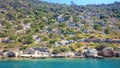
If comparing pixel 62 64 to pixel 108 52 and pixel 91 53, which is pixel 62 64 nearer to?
pixel 91 53

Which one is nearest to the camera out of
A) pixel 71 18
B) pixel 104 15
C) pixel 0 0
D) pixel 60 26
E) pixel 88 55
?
pixel 88 55

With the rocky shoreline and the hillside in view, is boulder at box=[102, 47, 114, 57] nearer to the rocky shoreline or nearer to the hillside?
the rocky shoreline

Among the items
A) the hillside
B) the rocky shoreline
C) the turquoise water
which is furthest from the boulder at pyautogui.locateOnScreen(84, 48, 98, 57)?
the turquoise water

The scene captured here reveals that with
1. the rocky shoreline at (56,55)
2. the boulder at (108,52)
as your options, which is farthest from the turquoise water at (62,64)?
the boulder at (108,52)

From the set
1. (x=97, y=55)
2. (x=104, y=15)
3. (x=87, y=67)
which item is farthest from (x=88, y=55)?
(x=104, y=15)

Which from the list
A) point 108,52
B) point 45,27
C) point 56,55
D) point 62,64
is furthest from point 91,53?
point 45,27

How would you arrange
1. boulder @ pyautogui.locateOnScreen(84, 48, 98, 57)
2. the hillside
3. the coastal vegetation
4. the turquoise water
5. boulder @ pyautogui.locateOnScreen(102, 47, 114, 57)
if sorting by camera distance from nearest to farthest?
1. the turquoise water
2. boulder @ pyautogui.locateOnScreen(84, 48, 98, 57)
3. boulder @ pyautogui.locateOnScreen(102, 47, 114, 57)
4. the coastal vegetation
5. the hillside

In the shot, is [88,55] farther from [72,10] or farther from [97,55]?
[72,10]

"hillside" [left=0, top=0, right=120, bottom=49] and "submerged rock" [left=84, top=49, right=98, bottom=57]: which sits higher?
"hillside" [left=0, top=0, right=120, bottom=49]
